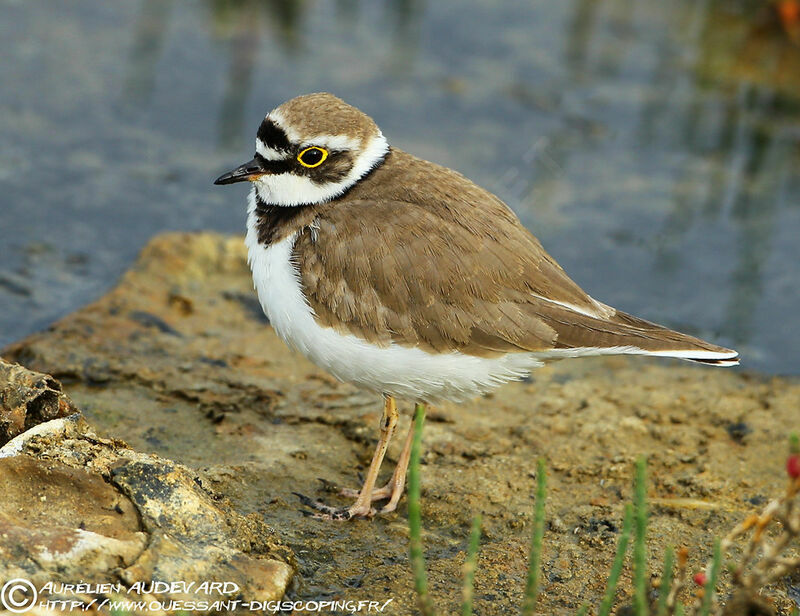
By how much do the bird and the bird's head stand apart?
11 mm

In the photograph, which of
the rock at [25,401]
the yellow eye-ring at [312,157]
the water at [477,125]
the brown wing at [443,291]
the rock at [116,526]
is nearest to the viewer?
the rock at [116,526]

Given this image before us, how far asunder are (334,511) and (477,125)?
526cm

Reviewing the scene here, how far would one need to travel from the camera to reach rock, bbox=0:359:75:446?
Answer: 3.88 m

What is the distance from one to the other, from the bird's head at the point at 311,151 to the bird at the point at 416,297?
11 mm

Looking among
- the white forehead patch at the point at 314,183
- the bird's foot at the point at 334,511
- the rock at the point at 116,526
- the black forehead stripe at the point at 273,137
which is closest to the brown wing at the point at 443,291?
the white forehead patch at the point at 314,183

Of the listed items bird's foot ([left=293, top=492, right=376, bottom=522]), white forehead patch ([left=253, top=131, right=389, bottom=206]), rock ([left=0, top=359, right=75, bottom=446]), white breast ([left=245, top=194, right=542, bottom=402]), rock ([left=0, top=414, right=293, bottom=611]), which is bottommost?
bird's foot ([left=293, top=492, right=376, bottom=522])

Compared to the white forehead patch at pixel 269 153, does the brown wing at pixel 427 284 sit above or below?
below

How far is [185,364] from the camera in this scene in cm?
552

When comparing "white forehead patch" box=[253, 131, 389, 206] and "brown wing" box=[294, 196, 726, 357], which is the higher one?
"white forehead patch" box=[253, 131, 389, 206]

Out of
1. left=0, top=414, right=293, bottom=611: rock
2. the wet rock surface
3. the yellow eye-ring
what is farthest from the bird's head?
left=0, top=414, right=293, bottom=611: rock

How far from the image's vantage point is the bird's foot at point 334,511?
14.5 feet

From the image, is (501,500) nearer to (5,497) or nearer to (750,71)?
(5,497)

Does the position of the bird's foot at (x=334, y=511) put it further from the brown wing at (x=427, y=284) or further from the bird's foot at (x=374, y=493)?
the brown wing at (x=427, y=284)

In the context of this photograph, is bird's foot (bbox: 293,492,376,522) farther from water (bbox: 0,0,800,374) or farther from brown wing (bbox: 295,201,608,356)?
water (bbox: 0,0,800,374)
